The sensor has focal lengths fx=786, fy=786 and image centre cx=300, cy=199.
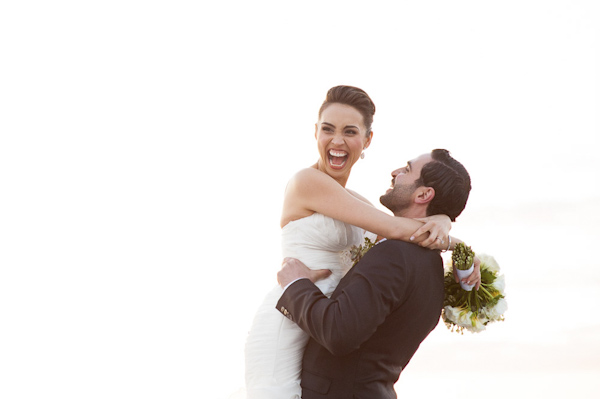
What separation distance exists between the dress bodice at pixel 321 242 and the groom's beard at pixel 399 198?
1.67 ft

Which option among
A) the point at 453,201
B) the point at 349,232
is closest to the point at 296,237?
the point at 349,232

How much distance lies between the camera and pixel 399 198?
220 inches

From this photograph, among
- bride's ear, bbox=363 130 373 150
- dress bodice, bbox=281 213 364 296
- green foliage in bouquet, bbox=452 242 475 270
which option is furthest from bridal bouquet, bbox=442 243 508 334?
bride's ear, bbox=363 130 373 150

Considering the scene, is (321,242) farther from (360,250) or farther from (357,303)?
(357,303)

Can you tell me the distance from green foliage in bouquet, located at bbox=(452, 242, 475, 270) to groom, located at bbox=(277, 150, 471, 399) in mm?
252

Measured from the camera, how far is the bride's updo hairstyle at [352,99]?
649 cm

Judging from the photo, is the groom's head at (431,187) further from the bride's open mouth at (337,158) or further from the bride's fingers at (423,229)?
the bride's open mouth at (337,158)

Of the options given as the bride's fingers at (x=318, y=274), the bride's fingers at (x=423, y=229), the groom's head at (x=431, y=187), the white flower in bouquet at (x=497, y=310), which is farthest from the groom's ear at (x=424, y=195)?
the white flower in bouquet at (x=497, y=310)

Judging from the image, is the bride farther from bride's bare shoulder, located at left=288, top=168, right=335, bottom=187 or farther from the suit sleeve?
the suit sleeve

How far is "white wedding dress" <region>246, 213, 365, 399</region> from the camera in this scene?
215 inches

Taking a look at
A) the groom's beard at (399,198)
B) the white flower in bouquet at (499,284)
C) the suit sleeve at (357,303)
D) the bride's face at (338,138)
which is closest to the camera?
the suit sleeve at (357,303)

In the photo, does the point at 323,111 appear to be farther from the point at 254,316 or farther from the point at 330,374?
the point at 330,374

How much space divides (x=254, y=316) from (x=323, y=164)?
1467 millimetres

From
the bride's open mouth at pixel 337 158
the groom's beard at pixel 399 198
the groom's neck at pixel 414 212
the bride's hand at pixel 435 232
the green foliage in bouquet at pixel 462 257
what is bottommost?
the green foliage in bouquet at pixel 462 257
